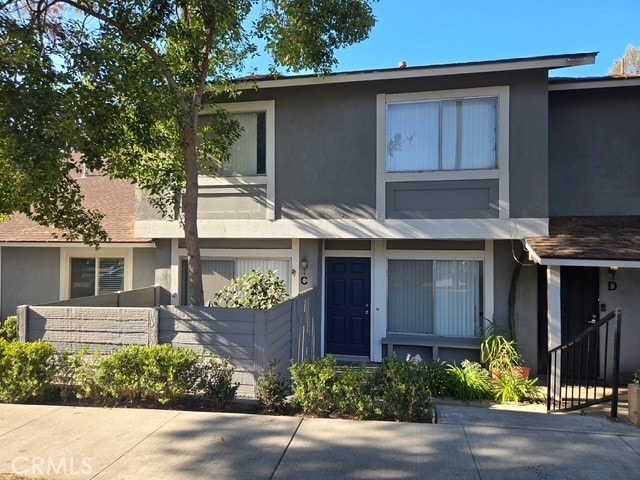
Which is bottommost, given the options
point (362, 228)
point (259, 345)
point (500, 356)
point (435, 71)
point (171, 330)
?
point (500, 356)

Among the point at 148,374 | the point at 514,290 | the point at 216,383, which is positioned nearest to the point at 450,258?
the point at 514,290

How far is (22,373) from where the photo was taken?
576 centimetres

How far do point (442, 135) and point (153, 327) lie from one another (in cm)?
648

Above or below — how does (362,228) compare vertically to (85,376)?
above

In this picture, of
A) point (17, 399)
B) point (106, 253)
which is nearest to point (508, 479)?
point (17, 399)

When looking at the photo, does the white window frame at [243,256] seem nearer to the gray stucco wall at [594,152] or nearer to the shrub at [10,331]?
the shrub at [10,331]

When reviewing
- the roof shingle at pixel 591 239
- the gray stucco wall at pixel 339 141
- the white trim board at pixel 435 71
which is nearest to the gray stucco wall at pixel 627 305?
the roof shingle at pixel 591 239

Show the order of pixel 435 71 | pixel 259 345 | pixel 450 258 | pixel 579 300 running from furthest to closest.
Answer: pixel 450 258 < pixel 579 300 < pixel 435 71 < pixel 259 345

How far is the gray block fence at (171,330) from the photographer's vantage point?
6.26 meters

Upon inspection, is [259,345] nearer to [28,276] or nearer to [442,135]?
[442,135]

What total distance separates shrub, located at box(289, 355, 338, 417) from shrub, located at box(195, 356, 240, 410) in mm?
899

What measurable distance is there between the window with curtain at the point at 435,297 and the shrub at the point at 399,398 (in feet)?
14.6

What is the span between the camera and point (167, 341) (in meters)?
6.48

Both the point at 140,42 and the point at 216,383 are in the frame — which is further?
the point at 140,42
